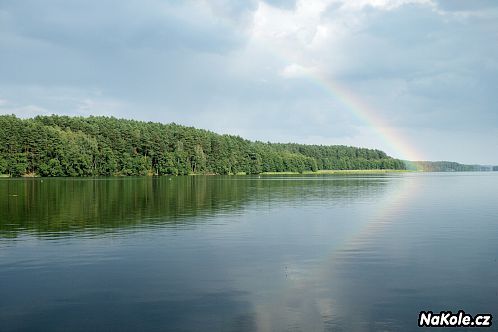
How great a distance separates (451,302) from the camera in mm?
18828

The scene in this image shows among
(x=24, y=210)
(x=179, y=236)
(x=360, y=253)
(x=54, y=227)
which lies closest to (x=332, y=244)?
(x=360, y=253)

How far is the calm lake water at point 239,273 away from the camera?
17047 millimetres

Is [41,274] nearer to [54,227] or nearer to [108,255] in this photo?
[108,255]

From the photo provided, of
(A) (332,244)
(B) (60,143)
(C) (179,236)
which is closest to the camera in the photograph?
(A) (332,244)

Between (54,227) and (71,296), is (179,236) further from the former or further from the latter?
(71,296)

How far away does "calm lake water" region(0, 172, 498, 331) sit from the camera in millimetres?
17047

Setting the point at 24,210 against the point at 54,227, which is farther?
Answer: the point at 24,210

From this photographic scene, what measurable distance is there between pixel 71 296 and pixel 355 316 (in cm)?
1098

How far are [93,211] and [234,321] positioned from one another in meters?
38.9

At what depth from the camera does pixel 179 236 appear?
3509cm

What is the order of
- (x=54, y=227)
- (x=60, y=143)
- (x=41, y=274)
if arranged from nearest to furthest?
(x=41, y=274) → (x=54, y=227) → (x=60, y=143)

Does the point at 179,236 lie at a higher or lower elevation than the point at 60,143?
lower

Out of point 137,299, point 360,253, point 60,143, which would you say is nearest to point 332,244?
point 360,253

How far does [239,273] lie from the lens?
23.5 metres
